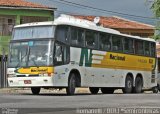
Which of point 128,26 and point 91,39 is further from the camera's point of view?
point 128,26

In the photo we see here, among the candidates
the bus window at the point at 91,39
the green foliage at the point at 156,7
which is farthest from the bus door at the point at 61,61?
the green foliage at the point at 156,7

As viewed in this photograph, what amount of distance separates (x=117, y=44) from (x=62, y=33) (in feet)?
20.4

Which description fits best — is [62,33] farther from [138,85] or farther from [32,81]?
[138,85]

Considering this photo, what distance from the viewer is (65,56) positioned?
79.8ft

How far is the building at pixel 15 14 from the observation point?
5100 cm

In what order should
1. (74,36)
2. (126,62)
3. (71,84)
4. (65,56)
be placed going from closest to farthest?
1. (65,56)
2. (71,84)
3. (74,36)
4. (126,62)

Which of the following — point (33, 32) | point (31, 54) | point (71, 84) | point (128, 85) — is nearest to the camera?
point (31, 54)

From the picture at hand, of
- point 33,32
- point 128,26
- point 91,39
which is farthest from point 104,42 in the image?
point 128,26

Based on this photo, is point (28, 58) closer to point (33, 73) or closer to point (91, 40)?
point (33, 73)

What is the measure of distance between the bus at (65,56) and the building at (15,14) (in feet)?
74.4

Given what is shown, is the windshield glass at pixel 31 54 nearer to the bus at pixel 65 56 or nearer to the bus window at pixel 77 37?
the bus at pixel 65 56

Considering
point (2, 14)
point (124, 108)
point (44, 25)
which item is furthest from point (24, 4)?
point (124, 108)

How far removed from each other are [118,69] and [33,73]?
748cm

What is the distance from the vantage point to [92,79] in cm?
2727
